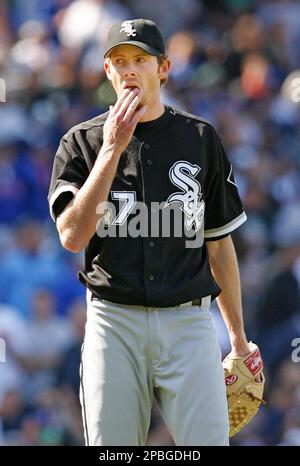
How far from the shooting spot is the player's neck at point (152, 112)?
349cm

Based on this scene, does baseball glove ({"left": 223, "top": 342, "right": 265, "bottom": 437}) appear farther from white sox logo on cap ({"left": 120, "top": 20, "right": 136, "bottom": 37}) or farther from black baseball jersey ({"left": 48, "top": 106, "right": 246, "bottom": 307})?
white sox logo on cap ({"left": 120, "top": 20, "right": 136, "bottom": 37})

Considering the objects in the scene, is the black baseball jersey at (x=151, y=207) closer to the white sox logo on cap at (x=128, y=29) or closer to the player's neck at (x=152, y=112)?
the player's neck at (x=152, y=112)

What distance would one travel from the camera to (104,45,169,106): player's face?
3393 millimetres

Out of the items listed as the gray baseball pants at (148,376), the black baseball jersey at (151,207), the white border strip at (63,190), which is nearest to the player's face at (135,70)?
the black baseball jersey at (151,207)

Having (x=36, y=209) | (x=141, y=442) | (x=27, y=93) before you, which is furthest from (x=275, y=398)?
(x=141, y=442)

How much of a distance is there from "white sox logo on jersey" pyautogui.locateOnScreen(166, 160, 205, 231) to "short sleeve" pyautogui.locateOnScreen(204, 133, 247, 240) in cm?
13

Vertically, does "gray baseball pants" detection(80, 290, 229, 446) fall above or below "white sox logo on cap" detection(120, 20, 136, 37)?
below

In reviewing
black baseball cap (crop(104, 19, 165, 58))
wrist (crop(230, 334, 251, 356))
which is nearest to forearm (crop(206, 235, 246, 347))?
wrist (crop(230, 334, 251, 356))

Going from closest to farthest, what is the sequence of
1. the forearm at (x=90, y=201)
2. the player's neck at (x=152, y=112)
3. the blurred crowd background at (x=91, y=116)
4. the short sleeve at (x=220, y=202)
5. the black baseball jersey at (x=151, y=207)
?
the forearm at (x=90, y=201)
the black baseball jersey at (x=151, y=207)
the player's neck at (x=152, y=112)
the short sleeve at (x=220, y=202)
the blurred crowd background at (x=91, y=116)

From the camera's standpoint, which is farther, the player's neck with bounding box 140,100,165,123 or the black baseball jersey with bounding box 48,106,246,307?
the player's neck with bounding box 140,100,165,123

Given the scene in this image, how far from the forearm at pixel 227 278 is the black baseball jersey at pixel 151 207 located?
0.51ft

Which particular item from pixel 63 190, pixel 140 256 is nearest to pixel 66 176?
pixel 63 190

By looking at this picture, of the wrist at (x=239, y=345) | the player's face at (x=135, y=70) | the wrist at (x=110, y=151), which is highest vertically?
the player's face at (x=135, y=70)

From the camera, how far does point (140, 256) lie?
3.39 metres
